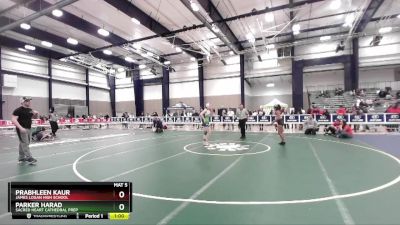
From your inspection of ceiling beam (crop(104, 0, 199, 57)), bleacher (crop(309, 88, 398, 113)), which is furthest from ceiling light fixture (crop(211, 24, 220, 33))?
bleacher (crop(309, 88, 398, 113))

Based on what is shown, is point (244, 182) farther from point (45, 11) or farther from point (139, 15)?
point (139, 15)

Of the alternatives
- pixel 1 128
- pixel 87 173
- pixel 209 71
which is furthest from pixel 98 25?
pixel 87 173

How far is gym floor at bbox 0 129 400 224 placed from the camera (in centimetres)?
361

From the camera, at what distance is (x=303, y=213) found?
3670 millimetres

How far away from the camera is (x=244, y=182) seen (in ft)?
17.5

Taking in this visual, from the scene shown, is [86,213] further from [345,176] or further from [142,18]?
[142,18]

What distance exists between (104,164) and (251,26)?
21234 millimetres

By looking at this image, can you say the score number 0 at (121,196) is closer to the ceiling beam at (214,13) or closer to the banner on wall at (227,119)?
the ceiling beam at (214,13)

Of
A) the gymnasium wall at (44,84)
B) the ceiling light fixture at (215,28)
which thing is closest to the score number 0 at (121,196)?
the ceiling light fixture at (215,28)

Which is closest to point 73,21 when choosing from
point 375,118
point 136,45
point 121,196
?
point 136,45
